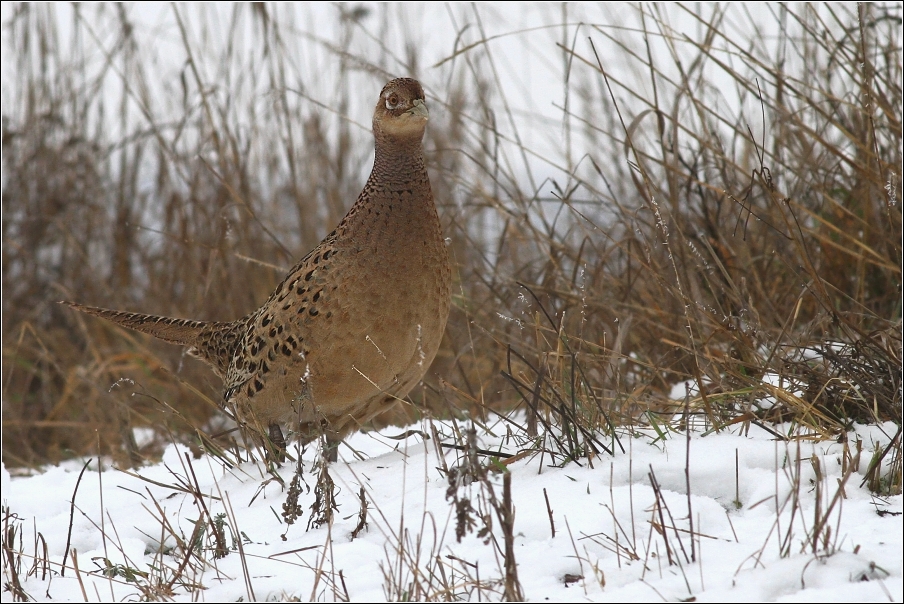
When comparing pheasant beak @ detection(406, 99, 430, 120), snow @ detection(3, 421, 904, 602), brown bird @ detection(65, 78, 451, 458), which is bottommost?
snow @ detection(3, 421, 904, 602)

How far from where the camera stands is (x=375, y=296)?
2986mm

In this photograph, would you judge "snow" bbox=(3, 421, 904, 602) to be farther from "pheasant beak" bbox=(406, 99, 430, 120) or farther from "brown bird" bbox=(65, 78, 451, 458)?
"pheasant beak" bbox=(406, 99, 430, 120)

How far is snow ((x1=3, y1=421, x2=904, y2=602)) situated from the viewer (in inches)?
75.3

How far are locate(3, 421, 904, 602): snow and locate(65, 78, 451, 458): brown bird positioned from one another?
1.08 feet

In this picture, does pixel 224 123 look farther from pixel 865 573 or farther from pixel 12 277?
pixel 865 573

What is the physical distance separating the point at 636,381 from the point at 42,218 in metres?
4.50

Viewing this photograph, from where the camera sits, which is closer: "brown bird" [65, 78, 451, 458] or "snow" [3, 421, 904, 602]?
"snow" [3, 421, 904, 602]

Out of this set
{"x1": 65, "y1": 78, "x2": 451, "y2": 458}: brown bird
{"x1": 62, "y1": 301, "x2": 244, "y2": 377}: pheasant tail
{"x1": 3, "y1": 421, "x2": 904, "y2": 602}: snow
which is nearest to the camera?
{"x1": 3, "y1": 421, "x2": 904, "y2": 602}: snow

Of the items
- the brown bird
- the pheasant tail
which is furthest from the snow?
the pheasant tail

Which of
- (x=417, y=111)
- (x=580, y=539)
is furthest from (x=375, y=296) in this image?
(x=580, y=539)

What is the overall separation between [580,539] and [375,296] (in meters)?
1.11

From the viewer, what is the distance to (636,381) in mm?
3678

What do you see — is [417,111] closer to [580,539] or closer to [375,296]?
[375,296]

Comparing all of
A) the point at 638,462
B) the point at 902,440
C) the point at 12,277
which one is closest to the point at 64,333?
the point at 12,277
